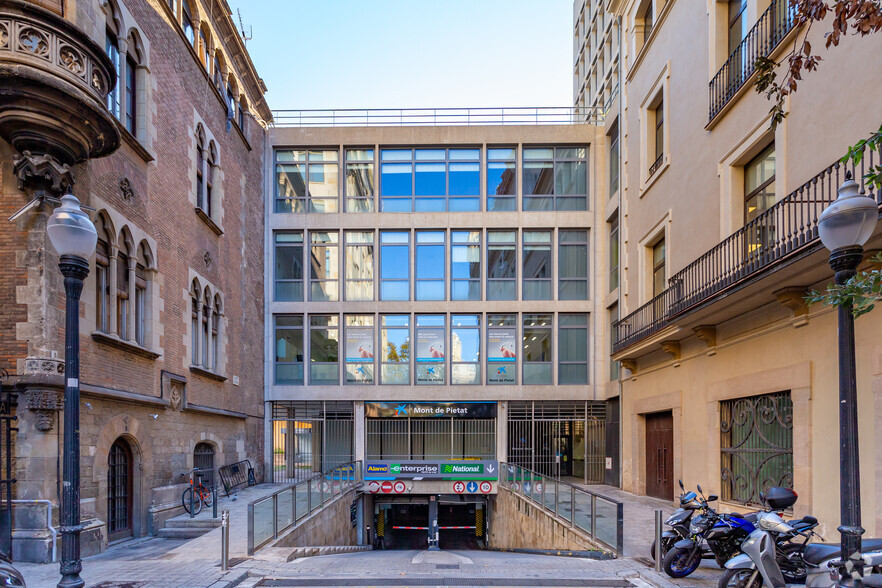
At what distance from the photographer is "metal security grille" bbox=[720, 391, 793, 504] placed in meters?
12.0

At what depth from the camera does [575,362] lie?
83.4 feet

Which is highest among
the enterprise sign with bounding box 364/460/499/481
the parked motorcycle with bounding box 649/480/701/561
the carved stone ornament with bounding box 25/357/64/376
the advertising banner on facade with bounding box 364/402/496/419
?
the carved stone ornament with bounding box 25/357/64/376

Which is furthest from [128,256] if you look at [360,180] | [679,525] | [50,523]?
[360,180]

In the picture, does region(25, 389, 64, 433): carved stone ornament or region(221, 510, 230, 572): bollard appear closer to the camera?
region(221, 510, 230, 572): bollard

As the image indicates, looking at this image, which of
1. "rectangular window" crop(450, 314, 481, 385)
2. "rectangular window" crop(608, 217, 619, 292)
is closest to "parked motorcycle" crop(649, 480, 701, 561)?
"rectangular window" crop(608, 217, 619, 292)

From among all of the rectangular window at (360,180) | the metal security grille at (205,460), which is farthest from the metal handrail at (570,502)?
the rectangular window at (360,180)

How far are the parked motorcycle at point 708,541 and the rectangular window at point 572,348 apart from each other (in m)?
16.8

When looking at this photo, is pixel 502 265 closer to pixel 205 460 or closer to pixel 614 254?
pixel 614 254

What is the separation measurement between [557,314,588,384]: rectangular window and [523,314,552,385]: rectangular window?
48 cm

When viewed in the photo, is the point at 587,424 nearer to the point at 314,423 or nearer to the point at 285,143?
the point at 314,423

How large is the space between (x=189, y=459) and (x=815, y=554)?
14383 millimetres

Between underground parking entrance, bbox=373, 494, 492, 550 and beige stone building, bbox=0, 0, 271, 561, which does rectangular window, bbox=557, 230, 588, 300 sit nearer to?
underground parking entrance, bbox=373, 494, 492, 550

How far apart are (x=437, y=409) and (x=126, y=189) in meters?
15.4

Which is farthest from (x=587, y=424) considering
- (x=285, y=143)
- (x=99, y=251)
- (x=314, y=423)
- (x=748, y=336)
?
(x=99, y=251)
